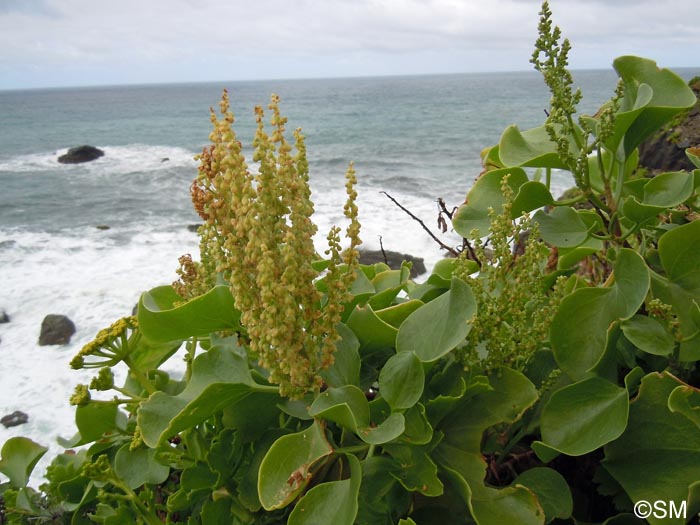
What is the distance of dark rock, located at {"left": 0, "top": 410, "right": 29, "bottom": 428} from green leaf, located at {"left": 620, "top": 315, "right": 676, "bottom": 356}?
29.0 feet

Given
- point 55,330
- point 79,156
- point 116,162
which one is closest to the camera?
point 55,330

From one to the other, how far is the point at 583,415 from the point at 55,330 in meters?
11.1

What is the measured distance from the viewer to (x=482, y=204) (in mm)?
1325

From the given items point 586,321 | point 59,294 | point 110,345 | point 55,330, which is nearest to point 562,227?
point 586,321

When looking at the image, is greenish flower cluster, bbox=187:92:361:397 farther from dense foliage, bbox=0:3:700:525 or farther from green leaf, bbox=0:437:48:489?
green leaf, bbox=0:437:48:489

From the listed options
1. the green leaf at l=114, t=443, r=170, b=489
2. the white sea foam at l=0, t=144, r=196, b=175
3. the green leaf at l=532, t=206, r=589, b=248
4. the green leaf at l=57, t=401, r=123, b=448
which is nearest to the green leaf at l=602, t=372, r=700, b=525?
the green leaf at l=532, t=206, r=589, b=248

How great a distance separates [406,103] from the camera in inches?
3076

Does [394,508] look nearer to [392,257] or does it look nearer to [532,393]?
[532,393]

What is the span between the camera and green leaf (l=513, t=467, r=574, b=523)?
3.27 ft

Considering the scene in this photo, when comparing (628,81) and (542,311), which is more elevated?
(628,81)

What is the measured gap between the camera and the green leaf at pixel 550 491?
996 mm

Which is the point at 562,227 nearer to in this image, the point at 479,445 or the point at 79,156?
the point at 479,445

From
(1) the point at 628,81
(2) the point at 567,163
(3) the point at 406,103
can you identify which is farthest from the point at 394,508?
(3) the point at 406,103

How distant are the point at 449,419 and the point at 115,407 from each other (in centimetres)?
72
